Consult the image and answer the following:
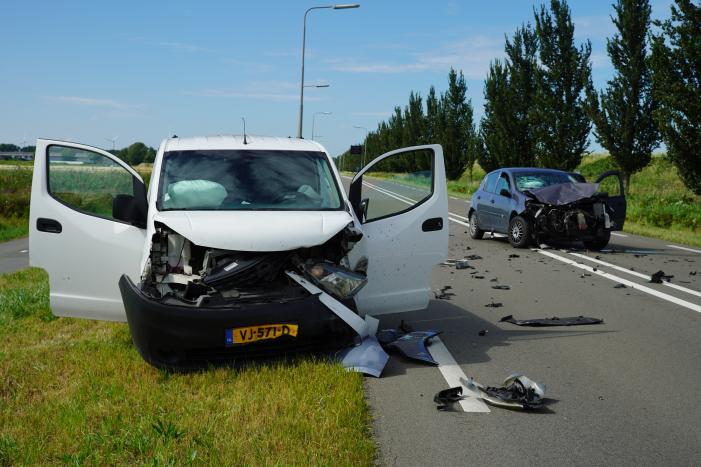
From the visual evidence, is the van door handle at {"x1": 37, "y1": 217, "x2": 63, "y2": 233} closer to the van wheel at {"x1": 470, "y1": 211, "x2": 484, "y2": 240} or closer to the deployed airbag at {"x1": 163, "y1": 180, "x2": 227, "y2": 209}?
the deployed airbag at {"x1": 163, "y1": 180, "x2": 227, "y2": 209}

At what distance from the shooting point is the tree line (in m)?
23.2

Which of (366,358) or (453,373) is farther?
(366,358)

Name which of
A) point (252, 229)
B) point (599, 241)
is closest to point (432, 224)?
point (252, 229)

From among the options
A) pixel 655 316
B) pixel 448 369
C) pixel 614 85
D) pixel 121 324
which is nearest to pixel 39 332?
pixel 121 324

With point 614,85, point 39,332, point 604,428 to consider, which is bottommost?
point 39,332

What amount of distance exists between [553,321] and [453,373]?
245 centimetres

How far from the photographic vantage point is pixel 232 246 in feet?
17.5

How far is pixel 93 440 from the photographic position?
4039 millimetres

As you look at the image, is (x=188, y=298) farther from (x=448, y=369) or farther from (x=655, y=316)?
(x=655, y=316)

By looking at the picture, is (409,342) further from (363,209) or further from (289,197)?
(289,197)

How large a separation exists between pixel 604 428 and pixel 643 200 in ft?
78.7

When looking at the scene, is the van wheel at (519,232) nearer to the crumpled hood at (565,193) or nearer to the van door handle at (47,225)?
the crumpled hood at (565,193)

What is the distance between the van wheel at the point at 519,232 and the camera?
1447 centimetres

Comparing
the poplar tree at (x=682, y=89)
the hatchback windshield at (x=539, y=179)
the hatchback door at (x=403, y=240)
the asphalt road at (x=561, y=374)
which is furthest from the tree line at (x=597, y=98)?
the hatchback door at (x=403, y=240)
